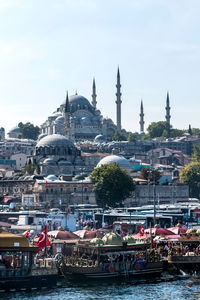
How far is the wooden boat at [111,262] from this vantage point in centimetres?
3884

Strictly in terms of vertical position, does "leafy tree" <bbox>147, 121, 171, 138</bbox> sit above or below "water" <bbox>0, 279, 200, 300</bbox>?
above

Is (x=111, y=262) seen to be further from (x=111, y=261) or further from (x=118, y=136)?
(x=118, y=136)

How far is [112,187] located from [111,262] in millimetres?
55051

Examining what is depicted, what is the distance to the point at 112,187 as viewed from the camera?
94.4 metres

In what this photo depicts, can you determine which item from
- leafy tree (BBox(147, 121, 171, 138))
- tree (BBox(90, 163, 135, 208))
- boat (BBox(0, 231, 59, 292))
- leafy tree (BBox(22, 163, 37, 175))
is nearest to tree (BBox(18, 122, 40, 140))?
leafy tree (BBox(147, 121, 171, 138))

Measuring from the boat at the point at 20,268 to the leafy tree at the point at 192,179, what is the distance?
77.5 metres

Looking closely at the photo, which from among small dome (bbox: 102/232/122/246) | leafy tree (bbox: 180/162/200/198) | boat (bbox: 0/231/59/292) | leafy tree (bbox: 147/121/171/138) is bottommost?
boat (bbox: 0/231/59/292)

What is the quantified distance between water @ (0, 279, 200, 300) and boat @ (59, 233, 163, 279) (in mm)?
644

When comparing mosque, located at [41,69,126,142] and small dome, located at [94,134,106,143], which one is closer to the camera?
small dome, located at [94,134,106,143]

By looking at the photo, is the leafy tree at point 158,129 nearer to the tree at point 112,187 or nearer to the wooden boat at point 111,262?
the tree at point 112,187

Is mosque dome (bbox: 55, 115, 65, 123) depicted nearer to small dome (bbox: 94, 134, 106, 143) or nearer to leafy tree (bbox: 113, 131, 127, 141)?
small dome (bbox: 94, 134, 106, 143)

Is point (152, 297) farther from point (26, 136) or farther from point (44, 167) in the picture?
point (26, 136)

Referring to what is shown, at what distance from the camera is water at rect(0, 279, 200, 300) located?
35.8m

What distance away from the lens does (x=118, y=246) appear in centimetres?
3959
